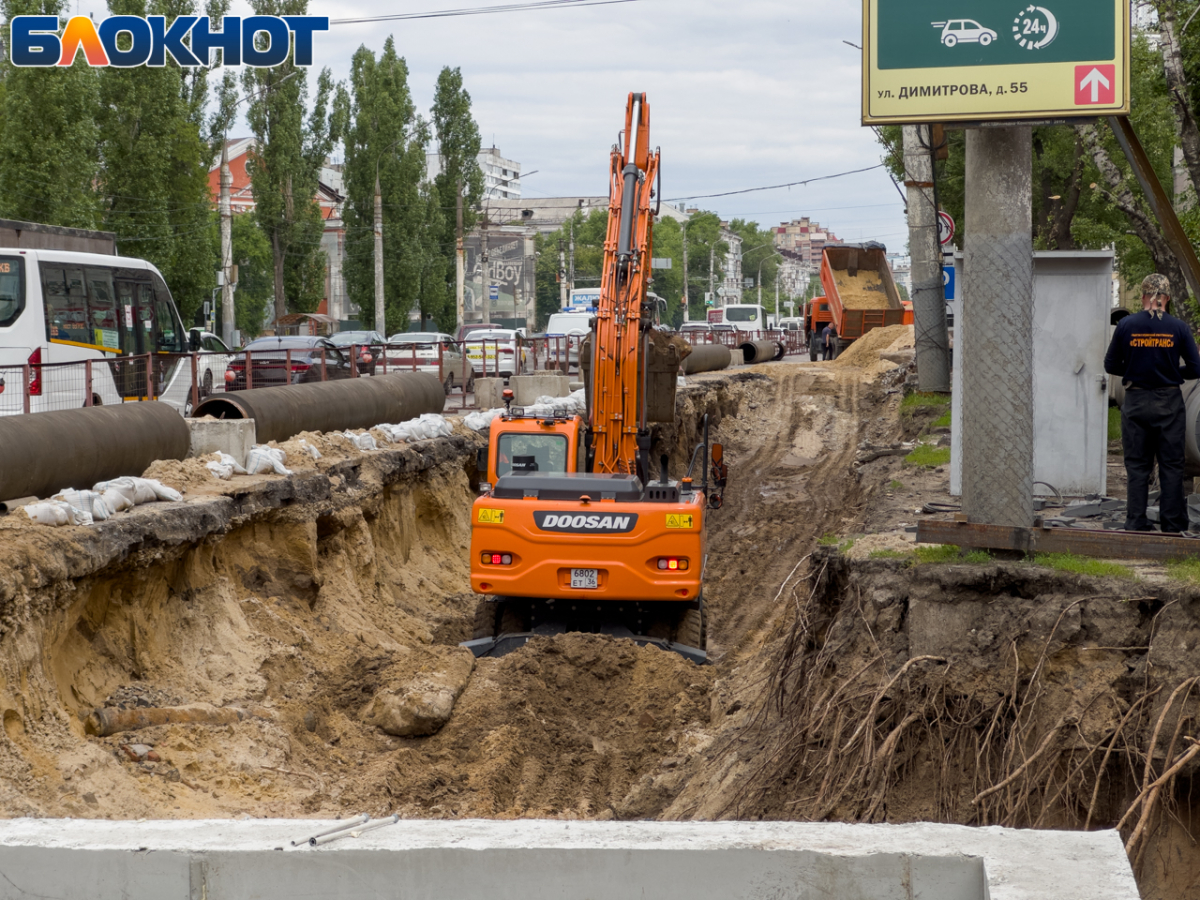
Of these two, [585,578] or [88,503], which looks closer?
[88,503]

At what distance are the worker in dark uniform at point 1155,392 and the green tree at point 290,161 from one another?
1651 inches

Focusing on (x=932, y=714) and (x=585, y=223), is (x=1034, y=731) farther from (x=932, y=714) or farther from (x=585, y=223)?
(x=585, y=223)

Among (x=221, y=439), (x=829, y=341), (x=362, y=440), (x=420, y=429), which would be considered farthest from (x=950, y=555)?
(x=829, y=341)

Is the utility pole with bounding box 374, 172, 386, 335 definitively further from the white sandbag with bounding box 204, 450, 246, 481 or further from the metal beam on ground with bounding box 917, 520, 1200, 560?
the metal beam on ground with bounding box 917, 520, 1200, 560

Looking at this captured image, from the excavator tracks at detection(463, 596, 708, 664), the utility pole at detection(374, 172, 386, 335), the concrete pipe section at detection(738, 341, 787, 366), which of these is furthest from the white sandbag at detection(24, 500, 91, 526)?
the utility pole at detection(374, 172, 386, 335)

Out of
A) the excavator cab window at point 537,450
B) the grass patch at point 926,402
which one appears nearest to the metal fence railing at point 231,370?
the excavator cab window at point 537,450

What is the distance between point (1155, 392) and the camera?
7.63 metres

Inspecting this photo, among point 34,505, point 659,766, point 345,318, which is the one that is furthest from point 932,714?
point 345,318

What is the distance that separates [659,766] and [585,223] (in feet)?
364

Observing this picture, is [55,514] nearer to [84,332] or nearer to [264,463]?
[264,463]

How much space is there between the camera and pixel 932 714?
6195 mm

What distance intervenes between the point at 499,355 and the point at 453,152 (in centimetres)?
3157

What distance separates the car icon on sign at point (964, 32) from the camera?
6.71 meters

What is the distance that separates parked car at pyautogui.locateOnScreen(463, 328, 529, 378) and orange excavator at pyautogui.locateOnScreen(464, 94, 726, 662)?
49.8 feet
